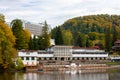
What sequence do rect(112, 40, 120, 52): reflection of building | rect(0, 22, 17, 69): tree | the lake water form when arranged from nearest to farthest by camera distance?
the lake water, rect(0, 22, 17, 69): tree, rect(112, 40, 120, 52): reflection of building

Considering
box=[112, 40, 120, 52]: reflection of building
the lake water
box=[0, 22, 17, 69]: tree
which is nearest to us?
the lake water

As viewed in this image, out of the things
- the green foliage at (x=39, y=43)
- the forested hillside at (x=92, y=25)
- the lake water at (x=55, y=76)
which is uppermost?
the forested hillside at (x=92, y=25)

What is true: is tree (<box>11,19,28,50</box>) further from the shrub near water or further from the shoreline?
the shoreline

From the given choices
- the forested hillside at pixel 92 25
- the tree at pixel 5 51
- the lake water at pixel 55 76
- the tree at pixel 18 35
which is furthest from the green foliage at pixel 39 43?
the lake water at pixel 55 76

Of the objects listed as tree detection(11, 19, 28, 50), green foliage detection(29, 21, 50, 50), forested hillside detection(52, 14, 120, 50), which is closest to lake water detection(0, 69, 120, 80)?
tree detection(11, 19, 28, 50)

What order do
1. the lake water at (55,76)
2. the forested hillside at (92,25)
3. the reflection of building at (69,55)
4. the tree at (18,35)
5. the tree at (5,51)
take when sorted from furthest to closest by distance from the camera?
the forested hillside at (92,25)
the reflection of building at (69,55)
the tree at (18,35)
the tree at (5,51)
the lake water at (55,76)

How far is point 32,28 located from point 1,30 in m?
127

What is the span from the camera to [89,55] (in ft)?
253

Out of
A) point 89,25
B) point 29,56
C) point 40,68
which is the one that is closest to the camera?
point 40,68

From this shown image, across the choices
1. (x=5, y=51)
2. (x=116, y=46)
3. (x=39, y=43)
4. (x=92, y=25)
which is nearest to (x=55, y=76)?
(x=5, y=51)

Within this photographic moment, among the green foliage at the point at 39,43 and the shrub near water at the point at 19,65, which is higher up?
the green foliage at the point at 39,43

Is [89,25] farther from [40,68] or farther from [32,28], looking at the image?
[40,68]

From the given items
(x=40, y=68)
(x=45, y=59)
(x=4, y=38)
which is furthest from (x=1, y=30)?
(x=45, y=59)

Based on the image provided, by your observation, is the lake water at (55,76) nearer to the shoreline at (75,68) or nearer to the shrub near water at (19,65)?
the shrub near water at (19,65)
